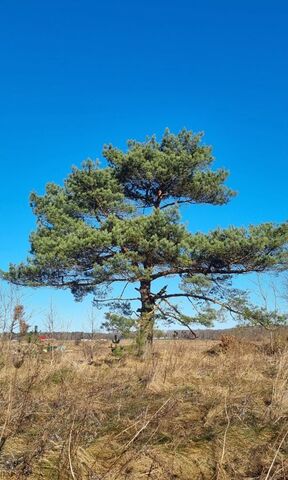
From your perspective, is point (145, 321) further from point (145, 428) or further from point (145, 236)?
point (145, 428)

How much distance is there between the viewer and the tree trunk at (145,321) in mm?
13392

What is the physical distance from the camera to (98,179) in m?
16.9

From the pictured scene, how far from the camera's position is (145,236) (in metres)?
15.0

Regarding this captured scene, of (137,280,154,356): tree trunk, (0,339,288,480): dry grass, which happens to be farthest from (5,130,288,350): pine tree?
(0,339,288,480): dry grass

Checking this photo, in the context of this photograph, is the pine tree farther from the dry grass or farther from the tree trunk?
Result: the dry grass

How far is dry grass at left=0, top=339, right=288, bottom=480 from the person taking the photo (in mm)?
2709

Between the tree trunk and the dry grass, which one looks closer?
the dry grass

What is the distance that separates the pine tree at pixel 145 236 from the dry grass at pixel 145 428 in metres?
8.36

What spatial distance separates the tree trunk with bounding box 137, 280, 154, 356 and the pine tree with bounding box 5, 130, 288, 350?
0.12 ft

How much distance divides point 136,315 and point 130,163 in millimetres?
5705

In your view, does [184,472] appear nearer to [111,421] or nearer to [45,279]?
[111,421]

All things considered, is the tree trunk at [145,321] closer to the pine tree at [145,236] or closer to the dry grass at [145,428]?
the pine tree at [145,236]

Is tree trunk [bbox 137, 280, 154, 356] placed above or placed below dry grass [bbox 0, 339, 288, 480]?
above

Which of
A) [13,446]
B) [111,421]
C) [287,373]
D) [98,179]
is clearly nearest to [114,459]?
[13,446]
